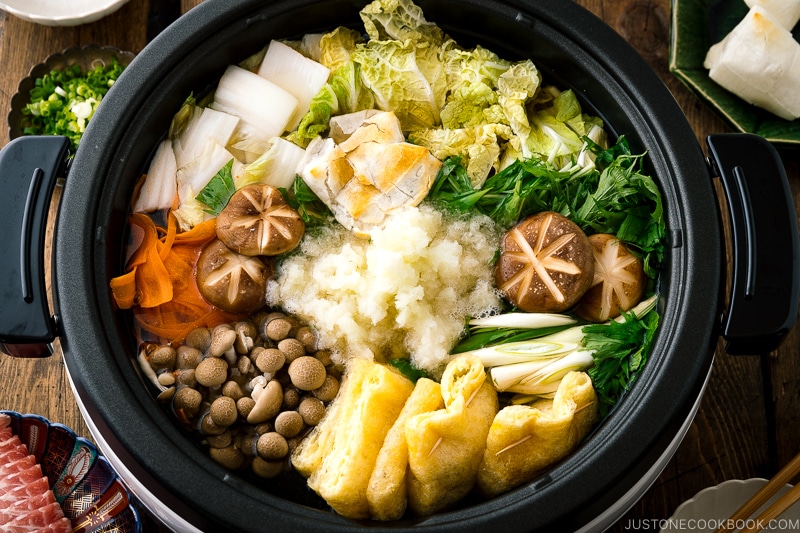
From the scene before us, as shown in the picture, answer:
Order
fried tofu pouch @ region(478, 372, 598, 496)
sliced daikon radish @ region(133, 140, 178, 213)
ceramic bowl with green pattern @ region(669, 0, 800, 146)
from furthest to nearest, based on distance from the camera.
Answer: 1. ceramic bowl with green pattern @ region(669, 0, 800, 146)
2. sliced daikon radish @ region(133, 140, 178, 213)
3. fried tofu pouch @ region(478, 372, 598, 496)

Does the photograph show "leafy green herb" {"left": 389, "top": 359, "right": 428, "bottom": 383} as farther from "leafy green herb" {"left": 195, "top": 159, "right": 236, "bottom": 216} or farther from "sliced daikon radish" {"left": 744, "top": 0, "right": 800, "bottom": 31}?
"sliced daikon radish" {"left": 744, "top": 0, "right": 800, "bottom": 31}

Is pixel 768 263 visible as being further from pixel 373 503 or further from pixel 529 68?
pixel 373 503

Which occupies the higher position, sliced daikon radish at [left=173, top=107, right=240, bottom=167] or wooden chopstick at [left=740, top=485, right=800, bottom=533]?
sliced daikon radish at [left=173, top=107, right=240, bottom=167]

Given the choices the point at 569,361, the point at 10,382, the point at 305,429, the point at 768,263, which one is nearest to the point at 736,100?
the point at 768,263

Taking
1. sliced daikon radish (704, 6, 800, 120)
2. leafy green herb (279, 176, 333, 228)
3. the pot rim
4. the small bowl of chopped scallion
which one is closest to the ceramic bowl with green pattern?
sliced daikon radish (704, 6, 800, 120)

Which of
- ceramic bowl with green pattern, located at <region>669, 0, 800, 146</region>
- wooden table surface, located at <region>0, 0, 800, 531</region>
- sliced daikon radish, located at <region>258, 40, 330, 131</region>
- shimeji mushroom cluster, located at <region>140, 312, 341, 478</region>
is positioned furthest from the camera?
ceramic bowl with green pattern, located at <region>669, 0, 800, 146</region>

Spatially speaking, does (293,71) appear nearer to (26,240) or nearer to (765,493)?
(26,240)
